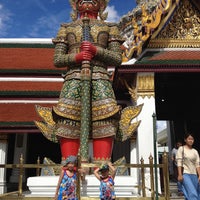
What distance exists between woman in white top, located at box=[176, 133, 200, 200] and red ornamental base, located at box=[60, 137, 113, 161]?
1.08 meters

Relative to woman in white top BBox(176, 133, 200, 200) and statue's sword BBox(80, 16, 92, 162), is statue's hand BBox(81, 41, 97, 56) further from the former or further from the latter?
woman in white top BBox(176, 133, 200, 200)

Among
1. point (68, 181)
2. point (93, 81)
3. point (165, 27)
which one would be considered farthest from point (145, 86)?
point (68, 181)

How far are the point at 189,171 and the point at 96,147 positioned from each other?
1460 mm

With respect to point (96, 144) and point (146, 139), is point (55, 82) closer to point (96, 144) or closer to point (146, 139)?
point (146, 139)

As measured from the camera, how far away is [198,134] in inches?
452

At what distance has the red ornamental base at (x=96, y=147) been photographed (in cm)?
441

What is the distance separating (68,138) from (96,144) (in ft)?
1.49

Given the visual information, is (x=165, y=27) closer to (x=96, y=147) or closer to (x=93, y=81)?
(x=93, y=81)

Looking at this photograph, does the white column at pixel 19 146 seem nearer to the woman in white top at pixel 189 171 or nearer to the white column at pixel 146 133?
the white column at pixel 146 133

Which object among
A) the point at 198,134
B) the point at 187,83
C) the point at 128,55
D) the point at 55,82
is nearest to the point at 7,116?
the point at 55,82

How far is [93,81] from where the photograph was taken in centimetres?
473

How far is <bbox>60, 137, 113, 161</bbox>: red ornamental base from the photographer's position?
4.41m

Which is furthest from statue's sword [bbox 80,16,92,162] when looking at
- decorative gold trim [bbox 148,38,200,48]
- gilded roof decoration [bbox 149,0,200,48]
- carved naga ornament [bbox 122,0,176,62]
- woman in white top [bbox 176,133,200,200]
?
gilded roof decoration [bbox 149,0,200,48]

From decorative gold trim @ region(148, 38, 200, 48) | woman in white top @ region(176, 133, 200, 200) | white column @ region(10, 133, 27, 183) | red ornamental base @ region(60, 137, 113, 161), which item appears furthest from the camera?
white column @ region(10, 133, 27, 183)
